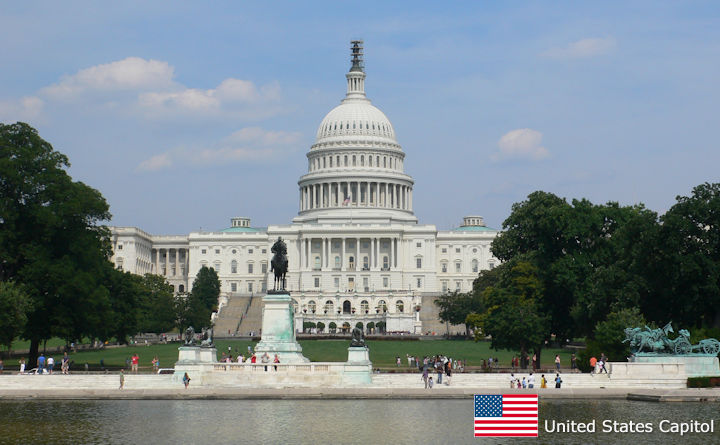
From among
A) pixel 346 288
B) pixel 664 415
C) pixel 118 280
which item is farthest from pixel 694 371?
pixel 346 288

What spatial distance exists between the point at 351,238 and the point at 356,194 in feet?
39.5

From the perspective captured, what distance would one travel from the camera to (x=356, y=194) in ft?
628

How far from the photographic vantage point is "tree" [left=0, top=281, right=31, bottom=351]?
60312 millimetres

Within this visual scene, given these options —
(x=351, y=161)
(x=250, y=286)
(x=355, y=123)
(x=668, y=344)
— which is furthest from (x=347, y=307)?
(x=668, y=344)

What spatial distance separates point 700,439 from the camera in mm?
32281

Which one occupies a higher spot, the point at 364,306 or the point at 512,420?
the point at 364,306

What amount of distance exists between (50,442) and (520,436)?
1323 centimetres

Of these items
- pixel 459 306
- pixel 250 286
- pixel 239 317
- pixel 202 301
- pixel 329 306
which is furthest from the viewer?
pixel 250 286

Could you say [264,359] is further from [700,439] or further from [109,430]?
Answer: [700,439]

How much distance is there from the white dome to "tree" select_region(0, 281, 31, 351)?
133 m

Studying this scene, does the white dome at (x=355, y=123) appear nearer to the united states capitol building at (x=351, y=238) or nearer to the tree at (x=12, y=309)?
the united states capitol building at (x=351, y=238)

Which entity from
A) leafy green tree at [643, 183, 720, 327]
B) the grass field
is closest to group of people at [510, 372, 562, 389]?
leafy green tree at [643, 183, 720, 327]

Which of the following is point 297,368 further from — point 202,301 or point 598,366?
point 202,301

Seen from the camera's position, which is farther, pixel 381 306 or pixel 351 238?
pixel 351 238
